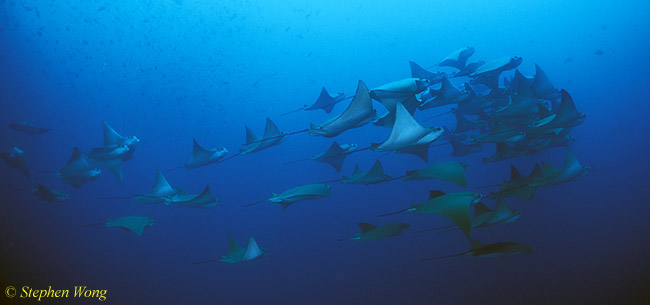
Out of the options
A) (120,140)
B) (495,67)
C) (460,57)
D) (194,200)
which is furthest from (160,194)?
(460,57)

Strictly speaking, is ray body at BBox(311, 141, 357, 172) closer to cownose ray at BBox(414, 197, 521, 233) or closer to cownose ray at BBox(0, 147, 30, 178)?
cownose ray at BBox(414, 197, 521, 233)

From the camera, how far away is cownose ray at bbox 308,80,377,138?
9.02ft

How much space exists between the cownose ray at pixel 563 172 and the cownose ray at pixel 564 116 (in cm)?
26

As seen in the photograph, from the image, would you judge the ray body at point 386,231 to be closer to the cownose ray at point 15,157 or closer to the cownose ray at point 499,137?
the cownose ray at point 499,137

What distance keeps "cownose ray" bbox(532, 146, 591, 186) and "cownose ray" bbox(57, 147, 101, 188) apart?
16.5ft

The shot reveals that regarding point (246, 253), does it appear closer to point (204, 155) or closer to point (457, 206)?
point (204, 155)

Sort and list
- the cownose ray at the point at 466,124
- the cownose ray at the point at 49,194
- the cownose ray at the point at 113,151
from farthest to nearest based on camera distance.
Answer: the cownose ray at the point at 466,124 < the cownose ray at the point at 49,194 < the cownose ray at the point at 113,151

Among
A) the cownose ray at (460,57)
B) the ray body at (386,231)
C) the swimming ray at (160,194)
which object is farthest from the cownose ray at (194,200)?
the cownose ray at (460,57)

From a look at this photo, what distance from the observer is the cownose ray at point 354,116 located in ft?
9.02

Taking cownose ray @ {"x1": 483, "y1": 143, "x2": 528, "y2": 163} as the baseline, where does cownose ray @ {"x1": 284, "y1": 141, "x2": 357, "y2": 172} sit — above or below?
below

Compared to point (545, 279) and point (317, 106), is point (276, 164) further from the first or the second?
point (545, 279)

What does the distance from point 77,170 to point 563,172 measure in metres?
5.45

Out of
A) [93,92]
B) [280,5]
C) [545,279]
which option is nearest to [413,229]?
[545,279]

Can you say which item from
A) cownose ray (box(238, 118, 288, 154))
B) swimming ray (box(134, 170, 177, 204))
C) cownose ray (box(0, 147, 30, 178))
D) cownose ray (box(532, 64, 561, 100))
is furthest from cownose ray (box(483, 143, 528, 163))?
cownose ray (box(0, 147, 30, 178))
